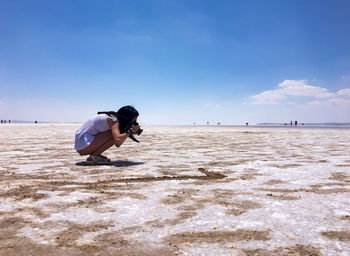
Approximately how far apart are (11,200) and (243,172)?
346cm

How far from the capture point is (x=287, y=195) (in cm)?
322

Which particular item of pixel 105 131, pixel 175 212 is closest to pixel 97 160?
pixel 105 131

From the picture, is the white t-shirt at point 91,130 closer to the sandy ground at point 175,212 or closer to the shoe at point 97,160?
the shoe at point 97,160

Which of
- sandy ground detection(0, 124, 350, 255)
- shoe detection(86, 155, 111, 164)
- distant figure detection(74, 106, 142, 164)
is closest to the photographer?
sandy ground detection(0, 124, 350, 255)

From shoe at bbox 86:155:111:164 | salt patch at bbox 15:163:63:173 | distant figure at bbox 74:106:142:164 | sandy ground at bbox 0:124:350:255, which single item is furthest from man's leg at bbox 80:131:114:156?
sandy ground at bbox 0:124:350:255

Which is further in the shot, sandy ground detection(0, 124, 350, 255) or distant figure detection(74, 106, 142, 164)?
distant figure detection(74, 106, 142, 164)

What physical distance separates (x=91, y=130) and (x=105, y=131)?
0.28 m

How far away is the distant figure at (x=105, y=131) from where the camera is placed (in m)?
5.17

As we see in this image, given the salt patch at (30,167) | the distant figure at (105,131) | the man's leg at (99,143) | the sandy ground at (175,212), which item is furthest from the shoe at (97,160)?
the sandy ground at (175,212)

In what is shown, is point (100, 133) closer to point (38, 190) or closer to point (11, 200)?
point (38, 190)

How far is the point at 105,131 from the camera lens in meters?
5.52

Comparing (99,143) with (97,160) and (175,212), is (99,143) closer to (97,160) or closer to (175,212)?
(97,160)

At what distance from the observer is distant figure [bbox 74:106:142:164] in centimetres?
517

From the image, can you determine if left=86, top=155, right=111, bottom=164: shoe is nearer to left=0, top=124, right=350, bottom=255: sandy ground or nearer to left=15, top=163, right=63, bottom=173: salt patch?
left=15, top=163, right=63, bottom=173: salt patch
